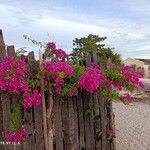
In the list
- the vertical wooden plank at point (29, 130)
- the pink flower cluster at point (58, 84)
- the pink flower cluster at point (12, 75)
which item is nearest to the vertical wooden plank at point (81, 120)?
the pink flower cluster at point (58, 84)

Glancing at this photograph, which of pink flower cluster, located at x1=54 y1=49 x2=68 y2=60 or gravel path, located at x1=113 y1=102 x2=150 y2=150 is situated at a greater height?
pink flower cluster, located at x1=54 y1=49 x2=68 y2=60

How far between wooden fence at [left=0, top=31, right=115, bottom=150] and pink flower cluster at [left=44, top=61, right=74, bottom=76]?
397 mm

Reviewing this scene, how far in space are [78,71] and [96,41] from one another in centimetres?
3069

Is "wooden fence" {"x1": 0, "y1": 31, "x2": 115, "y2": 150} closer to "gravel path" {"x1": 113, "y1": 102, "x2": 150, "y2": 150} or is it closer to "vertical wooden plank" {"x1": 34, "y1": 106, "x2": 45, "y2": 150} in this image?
"vertical wooden plank" {"x1": 34, "y1": 106, "x2": 45, "y2": 150}

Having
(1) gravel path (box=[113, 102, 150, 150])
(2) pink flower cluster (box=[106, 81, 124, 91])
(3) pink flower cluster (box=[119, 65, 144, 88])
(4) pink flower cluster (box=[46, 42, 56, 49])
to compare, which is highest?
(4) pink flower cluster (box=[46, 42, 56, 49])

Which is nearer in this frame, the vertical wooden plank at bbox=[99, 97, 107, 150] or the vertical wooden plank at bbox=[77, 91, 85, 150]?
the vertical wooden plank at bbox=[77, 91, 85, 150]

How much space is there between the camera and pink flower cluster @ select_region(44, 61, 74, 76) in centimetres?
767

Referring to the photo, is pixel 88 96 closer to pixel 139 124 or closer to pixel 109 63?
pixel 109 63

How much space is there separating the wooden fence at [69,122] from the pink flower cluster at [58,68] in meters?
0.40

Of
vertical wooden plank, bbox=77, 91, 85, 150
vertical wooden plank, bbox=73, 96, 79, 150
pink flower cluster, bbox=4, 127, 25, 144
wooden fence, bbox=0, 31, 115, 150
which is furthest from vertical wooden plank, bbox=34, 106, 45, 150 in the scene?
vertical wooden plank, bbox=77, 91, 85, 150

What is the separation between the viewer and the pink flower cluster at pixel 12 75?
24.2ft

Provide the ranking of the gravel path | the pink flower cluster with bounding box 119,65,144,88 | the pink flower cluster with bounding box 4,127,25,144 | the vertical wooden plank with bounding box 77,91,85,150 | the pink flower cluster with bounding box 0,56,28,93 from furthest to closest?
the gravel path < the vertical wooden plank with bounding box 77,91,85,150 < the pink flower cluster with bounding box 119,65,144,88 < the pink flower cluster with bounding box 4,127,25,144 < the pink flower cluster with bounding box 0,56,28,93

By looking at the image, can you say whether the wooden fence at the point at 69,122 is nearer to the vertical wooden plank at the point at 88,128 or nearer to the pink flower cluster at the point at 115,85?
the vertical wooden plank at the point at 88,128

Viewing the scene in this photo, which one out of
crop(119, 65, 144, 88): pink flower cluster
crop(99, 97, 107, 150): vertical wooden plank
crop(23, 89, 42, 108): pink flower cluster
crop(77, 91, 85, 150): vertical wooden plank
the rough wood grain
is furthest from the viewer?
crop(99, 97, 107, 150): vertical wooden plank
